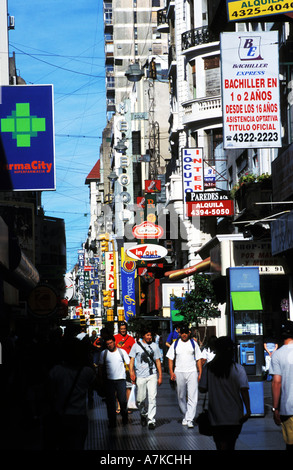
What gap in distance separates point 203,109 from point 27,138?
887 inches

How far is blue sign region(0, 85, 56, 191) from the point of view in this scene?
1747 centimetres

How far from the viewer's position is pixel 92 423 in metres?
16.6

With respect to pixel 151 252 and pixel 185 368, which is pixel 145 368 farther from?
pixel 151 252

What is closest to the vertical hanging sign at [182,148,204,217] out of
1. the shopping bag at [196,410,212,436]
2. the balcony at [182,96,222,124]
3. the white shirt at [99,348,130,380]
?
the balcony at [182,96,222,124]

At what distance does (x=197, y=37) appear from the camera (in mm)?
39594

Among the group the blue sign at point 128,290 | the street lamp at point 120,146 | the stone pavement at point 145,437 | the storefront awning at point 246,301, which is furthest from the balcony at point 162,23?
the street lamp at point 120,146

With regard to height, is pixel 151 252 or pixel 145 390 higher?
pixel 151 252

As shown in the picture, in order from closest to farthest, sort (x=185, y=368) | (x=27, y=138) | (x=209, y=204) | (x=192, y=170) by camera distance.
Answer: (x=185, y=368)
(x=27, y=138)
(x=209, y=204)
(x=192, y=170)

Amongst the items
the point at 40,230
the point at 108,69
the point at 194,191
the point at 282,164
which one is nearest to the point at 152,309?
the point at 40,230

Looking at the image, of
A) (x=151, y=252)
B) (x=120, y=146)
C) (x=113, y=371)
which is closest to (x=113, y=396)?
(x=113, y=371)

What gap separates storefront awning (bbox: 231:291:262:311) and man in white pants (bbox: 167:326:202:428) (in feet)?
6.05

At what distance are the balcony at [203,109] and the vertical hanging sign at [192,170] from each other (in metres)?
Result: 3.38

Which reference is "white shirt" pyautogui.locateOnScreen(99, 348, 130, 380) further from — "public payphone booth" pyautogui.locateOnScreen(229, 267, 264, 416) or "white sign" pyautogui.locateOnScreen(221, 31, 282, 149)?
"white sign" pyautogui.locateOnScreen(221, 31, 282, 149)

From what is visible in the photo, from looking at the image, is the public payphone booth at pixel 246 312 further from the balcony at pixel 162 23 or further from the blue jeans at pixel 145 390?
the balcony at pixel 162 23
